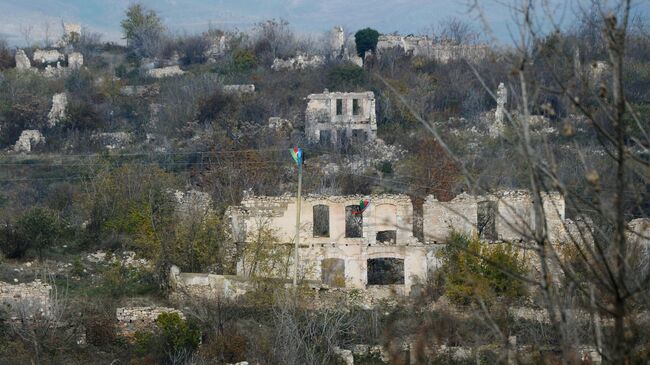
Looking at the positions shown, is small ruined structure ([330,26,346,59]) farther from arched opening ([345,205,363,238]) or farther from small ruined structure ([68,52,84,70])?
arched opening ([345,205,363,238])

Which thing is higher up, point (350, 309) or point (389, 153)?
point (389, 153)

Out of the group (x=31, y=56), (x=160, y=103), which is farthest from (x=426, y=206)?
(x=31, y=56)

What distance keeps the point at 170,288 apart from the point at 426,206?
21.0 ft

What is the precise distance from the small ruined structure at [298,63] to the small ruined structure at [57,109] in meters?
10.6

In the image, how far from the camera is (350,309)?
21578 millimetres

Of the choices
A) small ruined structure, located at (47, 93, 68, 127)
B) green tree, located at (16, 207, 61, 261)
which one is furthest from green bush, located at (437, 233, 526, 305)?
small ruined structure, located at (47, 93, 68, 127)

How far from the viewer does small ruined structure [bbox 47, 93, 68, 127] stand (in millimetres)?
44156

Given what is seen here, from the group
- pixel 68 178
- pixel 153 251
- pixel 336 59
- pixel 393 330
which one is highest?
pixel 336 59

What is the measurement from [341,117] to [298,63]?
11716mm

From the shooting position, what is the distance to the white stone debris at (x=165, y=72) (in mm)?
52750

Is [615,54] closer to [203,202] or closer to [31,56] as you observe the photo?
[203,202]

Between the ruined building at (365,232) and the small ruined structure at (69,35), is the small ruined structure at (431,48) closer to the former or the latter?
the small ruined structure at (69,35)

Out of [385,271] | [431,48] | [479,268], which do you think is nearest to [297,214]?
[385,271]

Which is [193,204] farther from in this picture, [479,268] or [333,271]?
[479,268]
